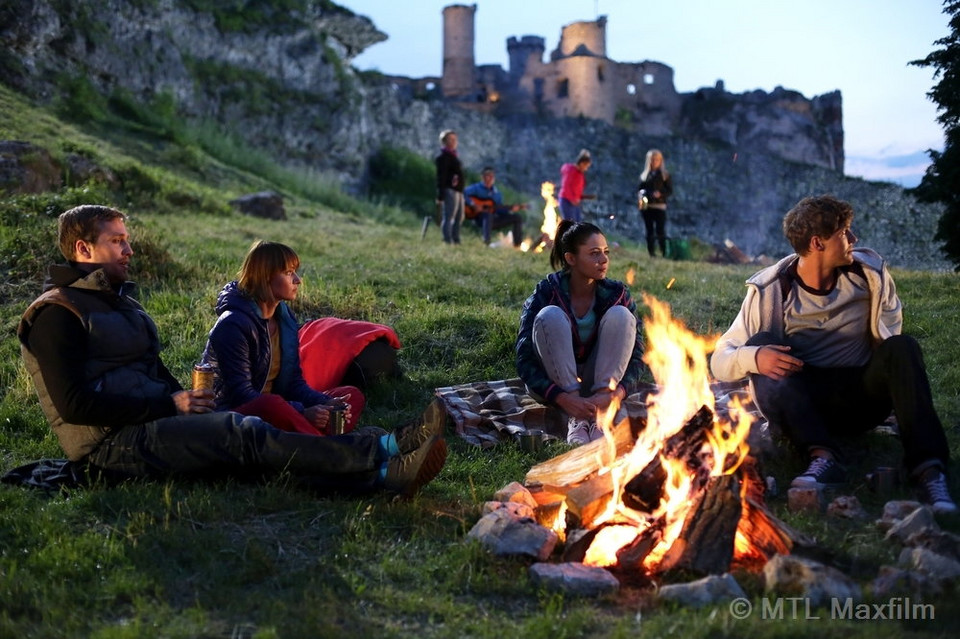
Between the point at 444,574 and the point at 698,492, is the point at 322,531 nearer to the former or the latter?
the point at 444,574

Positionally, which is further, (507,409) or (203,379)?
(507,409)

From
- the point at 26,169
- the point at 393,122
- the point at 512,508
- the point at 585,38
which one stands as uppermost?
the point at 585,38

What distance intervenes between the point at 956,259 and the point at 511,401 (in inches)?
265

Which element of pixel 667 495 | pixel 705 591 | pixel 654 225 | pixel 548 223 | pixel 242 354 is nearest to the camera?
pixel 705 591

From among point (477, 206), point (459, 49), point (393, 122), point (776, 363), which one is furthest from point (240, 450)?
point (459, 49)

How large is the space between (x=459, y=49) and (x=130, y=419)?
149 feet

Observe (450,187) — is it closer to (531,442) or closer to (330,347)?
(330,347)

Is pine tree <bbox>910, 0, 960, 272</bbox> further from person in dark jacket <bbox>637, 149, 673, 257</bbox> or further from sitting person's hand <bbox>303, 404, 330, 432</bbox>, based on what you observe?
sitting person's hand <bbox>303, 404, 330, 432</bbox>

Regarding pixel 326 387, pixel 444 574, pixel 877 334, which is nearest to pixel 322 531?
pixel 444 574

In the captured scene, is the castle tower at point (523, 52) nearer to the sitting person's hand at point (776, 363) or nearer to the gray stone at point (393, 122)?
the gray stone at point (393, 122)

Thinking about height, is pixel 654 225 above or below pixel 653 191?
below

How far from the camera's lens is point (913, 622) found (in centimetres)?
315

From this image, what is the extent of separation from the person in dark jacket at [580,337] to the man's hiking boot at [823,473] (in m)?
1.23

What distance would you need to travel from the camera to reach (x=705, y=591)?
330cm
